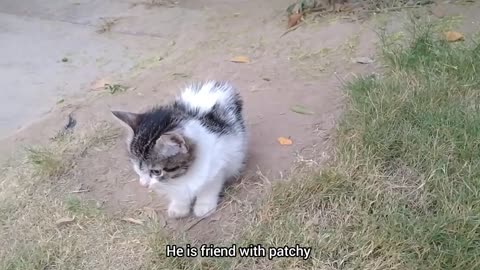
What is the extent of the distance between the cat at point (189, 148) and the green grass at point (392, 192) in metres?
0.28

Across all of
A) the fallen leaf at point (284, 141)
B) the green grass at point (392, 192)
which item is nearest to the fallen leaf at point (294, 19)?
the green grass at point (392, 192)

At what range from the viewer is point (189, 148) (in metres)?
2.75

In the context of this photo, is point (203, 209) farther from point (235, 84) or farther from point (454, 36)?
point (454, 36)

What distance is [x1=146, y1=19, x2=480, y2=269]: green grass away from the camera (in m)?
2.56

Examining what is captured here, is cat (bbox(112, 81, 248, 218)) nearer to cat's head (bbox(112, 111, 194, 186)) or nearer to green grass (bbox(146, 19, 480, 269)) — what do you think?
cat's head (bbox(112, 111, 194, 186))

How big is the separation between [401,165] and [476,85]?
2.75ft

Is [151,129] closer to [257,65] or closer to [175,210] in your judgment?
[175,210]

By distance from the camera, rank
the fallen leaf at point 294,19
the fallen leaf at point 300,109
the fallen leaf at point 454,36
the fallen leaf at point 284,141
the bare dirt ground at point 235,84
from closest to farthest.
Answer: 1. the bare dirt ground at point 235,84
2. the fallen leaf at point 284,141
3. the fallen leaf at point 300,109
4. the fallen leaf at point 454,36
5. the fallen leaf at point 294,19

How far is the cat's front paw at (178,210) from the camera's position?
9.77ft

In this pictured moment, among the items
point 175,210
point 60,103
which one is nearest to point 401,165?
point 175,210

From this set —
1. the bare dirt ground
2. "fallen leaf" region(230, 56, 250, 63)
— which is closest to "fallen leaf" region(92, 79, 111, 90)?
the bare dirt ground

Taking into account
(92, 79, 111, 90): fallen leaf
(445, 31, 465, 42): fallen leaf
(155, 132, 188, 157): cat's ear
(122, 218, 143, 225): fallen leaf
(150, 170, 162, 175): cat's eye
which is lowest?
(92, 79, 111, 90): fallen leaf

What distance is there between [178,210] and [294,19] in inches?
106

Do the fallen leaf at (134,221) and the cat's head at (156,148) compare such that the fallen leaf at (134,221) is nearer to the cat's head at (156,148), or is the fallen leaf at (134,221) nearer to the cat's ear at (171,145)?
the cat's head at (156,148)
